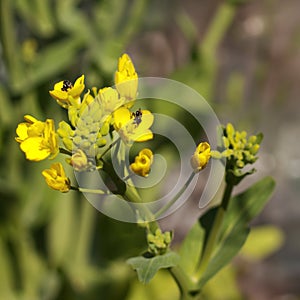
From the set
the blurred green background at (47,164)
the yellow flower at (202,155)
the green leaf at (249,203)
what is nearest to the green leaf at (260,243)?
the blurred green background at (47,164)

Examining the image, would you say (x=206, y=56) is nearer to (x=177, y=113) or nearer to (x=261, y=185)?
(x=177, y=113)

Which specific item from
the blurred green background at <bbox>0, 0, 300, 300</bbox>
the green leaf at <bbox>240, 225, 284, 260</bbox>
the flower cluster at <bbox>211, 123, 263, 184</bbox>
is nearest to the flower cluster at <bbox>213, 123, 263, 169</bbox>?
the flower cluster at <bbox>211, 123, 263, 184</bbox>

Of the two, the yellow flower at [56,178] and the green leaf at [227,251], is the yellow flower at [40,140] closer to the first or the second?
the yellow flower at [56,178]

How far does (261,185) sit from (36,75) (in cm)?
34

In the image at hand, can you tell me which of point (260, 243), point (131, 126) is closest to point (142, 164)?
point (131, 126)

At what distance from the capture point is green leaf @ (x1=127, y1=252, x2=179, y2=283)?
0.99 feet

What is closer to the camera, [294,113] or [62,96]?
[62,96]

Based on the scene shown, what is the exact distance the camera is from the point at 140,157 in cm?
27

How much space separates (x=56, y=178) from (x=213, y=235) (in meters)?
0.11

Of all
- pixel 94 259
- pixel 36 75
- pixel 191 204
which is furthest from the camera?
pixel 191 204

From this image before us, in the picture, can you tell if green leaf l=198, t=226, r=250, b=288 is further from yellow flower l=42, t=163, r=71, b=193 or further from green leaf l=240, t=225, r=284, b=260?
green leaf l=240, t=225, r=284, b=260

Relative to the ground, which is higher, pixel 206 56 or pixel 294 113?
pixel 294 113

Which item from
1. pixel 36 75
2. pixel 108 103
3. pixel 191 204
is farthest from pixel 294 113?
pixel 108 103

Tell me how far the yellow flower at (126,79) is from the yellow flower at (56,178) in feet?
0.13
